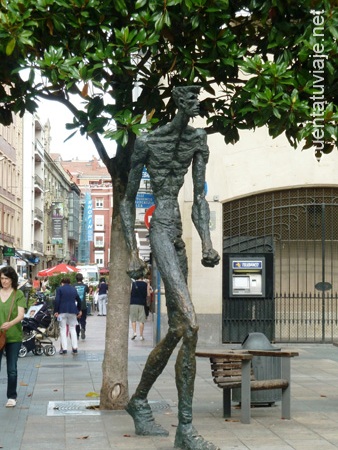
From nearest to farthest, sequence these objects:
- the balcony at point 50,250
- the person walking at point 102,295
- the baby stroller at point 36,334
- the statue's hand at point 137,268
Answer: the statue's hand at point 137,268 < the baby stroller at point 36,334 < the person walking at point 102,295 < the balcony at point 50,250

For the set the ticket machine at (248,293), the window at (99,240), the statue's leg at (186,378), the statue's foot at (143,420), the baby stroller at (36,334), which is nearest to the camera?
the statue's leg at (186,378)

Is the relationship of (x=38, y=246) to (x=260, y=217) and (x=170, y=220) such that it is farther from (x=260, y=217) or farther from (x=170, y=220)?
(x=170, y=220)

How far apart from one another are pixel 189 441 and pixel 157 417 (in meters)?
2.39

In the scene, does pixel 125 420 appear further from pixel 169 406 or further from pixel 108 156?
pixel 108 156

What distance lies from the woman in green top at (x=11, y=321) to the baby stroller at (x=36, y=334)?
24.9ft

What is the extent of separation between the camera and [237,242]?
2131 centimetres

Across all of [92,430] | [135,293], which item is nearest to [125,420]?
[92,430]

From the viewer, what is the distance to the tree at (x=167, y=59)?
31.8 feet

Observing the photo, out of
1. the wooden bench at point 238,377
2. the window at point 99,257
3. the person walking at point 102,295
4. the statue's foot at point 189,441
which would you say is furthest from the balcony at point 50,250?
the statue's foot at point 189,441

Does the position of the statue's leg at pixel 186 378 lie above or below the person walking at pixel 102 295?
below

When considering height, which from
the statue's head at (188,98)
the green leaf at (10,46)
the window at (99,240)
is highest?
the window at (99,240)

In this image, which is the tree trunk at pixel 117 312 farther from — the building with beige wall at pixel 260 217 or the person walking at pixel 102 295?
the person walking at pixel 102 295

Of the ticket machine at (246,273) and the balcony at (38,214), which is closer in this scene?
the ticket machine at (246,273)

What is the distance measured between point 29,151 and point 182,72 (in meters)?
73.1
